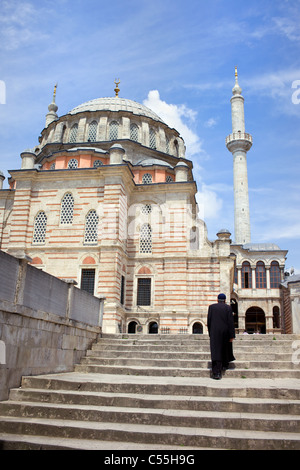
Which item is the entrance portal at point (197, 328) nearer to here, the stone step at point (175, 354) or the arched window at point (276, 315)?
the stone step at point (175, 354)

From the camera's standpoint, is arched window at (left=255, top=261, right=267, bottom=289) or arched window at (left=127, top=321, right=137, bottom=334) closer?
arched window at (left=127, top=321, right=137, bottom=334)

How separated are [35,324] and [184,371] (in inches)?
119

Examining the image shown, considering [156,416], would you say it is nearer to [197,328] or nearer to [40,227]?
[197,328]

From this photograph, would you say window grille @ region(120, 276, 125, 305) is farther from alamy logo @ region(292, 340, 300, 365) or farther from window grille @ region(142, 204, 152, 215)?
alamy logo @ region(292, 340, 300, 365)

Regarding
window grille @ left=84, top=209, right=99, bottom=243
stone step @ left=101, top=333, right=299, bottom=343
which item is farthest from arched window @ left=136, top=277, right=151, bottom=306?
stone step @ left=101, top=333, right=299, bottom=343

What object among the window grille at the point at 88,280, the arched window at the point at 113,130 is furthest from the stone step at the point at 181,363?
the arched window at the point at 113,130

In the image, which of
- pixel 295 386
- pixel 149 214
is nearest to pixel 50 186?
pixel 149 214

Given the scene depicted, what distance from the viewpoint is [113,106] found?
28656mm

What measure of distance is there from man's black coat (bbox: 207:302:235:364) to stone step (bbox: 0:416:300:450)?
2.50 metres

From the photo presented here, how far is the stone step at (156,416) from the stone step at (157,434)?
3.8 inches

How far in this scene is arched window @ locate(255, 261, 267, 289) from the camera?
3419cm

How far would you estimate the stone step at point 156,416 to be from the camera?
15.9 ft

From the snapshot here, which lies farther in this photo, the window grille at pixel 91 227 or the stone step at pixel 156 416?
the window grille at pixel 91 227
